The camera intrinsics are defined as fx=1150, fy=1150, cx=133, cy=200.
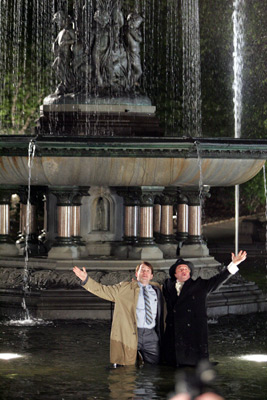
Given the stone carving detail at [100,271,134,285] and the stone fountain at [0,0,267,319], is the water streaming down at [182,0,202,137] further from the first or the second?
the stone carving detail at [100,271,134,285]

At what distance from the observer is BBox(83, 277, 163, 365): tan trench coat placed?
9852mm

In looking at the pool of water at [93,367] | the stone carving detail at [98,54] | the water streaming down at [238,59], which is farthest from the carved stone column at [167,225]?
the water streaming down at [238,59]

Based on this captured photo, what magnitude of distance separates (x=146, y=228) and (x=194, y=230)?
1.25 metres

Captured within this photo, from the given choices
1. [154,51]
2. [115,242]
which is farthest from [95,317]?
[154,51]

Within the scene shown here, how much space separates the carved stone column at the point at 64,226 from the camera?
15273 mm

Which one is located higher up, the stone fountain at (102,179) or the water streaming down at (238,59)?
the water streaming down at (238,59)

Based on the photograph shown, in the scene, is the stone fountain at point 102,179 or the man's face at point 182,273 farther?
the stone fountain at point 102,179

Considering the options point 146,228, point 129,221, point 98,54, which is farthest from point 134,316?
point 98,54

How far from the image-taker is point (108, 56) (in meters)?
16.5

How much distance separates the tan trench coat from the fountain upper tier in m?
4.77

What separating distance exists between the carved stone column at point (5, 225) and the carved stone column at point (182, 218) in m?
2.42

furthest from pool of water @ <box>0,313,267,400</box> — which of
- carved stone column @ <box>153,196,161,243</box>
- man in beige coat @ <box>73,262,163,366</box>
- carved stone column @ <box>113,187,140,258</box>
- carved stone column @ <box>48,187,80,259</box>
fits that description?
carved stone column @ <box>153,196,161,243</box>

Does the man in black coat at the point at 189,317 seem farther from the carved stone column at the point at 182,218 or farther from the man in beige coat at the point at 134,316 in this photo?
the carved stone column at the point at 182,218

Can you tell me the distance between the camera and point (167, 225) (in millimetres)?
16500
